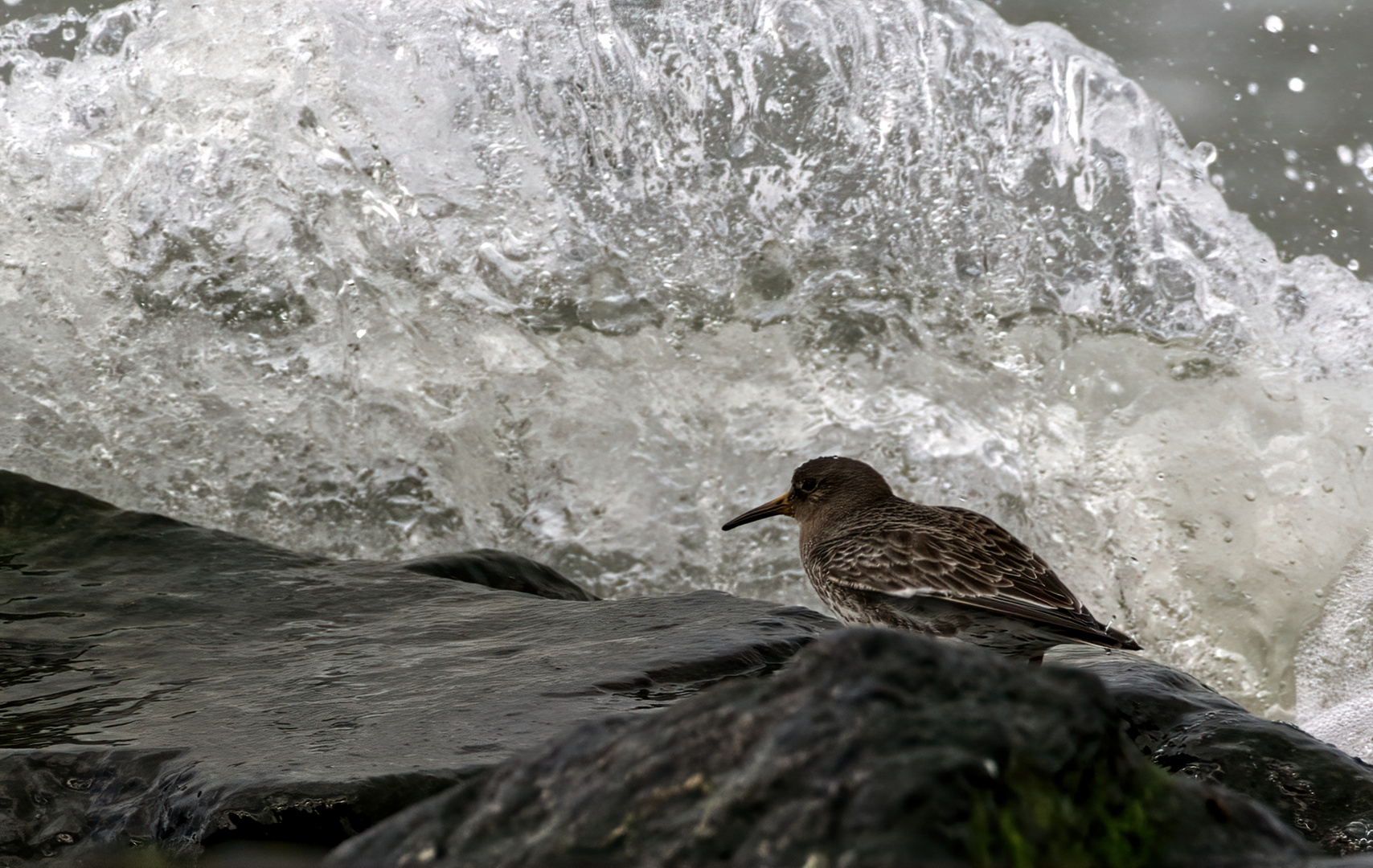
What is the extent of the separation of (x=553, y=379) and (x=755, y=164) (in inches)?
59.1

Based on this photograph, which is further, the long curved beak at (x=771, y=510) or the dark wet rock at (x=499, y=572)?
the long curved beak at (x=771, y=510)

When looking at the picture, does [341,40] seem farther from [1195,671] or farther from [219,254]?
[1195,671]

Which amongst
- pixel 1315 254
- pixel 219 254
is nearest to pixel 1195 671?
pixel 1315 254

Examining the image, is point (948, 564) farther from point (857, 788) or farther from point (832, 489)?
point (857, 788)

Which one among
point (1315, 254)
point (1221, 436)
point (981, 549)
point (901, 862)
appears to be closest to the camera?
point (901, 862)

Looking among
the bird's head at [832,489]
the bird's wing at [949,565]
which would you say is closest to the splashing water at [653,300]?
the bird's head at [832,489]

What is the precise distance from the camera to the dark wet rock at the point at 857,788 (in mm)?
1103

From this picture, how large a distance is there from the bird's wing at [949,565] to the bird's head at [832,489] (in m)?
0.53

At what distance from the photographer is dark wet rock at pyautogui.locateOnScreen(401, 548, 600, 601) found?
4.23 metres

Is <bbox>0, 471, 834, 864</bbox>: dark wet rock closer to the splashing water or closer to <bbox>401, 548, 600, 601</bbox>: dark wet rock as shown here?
<bbox>401, 548, 600, 601</bbox>: dark wet rock

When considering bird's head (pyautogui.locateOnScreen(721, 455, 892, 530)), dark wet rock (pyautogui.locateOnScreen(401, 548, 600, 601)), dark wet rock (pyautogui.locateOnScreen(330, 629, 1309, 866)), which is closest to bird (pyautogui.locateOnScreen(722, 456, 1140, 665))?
bird's head (pyautogui.locateOnScreen(721, 455, 892, 530))

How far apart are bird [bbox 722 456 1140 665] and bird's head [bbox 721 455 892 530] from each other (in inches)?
12.7

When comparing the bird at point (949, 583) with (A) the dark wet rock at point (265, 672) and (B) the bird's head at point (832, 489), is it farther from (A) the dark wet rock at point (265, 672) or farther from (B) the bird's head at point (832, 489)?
(B) the bird's head at point (832, 489)

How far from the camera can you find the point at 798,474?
448 centimetres
